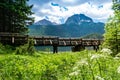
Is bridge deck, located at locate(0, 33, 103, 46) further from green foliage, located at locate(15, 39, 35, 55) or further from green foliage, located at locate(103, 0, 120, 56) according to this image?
green foliage, located at locate(103, 0, 120, 56)

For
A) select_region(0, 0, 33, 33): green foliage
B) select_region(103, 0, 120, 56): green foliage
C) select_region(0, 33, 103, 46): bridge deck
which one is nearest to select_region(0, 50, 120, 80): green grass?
select_region(103, 0, 120, 56): green foliage

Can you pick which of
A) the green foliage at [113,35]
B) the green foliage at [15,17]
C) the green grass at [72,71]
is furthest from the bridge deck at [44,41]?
the green grass at [72,71]

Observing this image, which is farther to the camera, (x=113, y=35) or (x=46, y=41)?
(x=46, y=41)

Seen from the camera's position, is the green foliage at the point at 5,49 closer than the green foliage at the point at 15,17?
Yes

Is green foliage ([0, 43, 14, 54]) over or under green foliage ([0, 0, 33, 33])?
under

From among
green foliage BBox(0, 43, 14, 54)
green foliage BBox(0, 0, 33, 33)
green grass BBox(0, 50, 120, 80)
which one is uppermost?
green foliage BBox(0, 0, 33, 33)

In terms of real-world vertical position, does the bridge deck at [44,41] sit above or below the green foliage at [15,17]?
below

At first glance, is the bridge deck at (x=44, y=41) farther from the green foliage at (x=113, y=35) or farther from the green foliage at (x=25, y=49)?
the green foliage at (x=113, y=35)

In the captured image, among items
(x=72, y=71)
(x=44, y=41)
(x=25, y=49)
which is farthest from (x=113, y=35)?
(x=72, y=71)

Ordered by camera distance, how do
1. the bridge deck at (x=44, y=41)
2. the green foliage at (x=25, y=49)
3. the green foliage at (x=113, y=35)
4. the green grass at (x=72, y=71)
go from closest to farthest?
the green grass at (x=72, y=71), the green foliage at (x=25, y=49), the green foliage at (x=113, y=35), the bridge deck at (x=44, y=41)

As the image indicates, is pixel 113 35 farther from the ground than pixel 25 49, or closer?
farther from the ground

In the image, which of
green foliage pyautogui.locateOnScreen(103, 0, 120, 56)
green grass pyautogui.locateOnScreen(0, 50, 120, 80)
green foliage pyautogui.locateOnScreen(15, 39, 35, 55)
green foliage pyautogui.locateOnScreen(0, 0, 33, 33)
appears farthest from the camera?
green foliage pyautogui.locateOnScreen(0, 0, 33, 33)

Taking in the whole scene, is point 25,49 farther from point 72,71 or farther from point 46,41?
point 72,71

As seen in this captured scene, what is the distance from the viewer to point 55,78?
1040 centimetres
